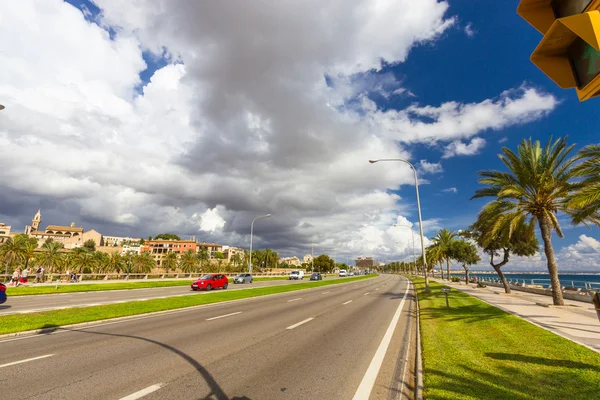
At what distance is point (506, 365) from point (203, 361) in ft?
20.8

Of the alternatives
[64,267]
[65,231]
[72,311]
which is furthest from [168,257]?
[65,231]

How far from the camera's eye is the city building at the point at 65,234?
144500mm

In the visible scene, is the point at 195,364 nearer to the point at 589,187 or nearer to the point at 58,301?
the point at 589,187

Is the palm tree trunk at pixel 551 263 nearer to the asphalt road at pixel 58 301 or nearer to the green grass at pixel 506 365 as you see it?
the green grass at pixel 506 365

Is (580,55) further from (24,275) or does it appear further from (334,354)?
(24,275)

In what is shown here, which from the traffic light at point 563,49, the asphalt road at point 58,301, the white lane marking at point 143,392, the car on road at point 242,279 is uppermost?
the traffic light at point 563,49

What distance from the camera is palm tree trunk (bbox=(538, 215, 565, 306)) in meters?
16.2

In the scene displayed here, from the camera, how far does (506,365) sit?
5.99m

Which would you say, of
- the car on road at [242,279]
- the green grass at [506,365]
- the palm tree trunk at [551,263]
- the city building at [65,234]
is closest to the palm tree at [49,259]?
the car on road at [242,279]

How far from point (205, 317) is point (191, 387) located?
27.0 feet

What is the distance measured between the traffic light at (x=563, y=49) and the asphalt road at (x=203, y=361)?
16.4ft

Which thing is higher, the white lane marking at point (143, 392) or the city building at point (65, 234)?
the city building at point (65, 234)

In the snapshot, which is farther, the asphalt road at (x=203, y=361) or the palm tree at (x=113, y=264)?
the palm tree at (x=113, y=264)

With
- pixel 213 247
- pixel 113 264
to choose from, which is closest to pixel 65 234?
pixel 213 247
